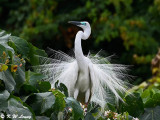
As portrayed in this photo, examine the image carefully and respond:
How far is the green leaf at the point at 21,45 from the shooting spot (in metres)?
3.09

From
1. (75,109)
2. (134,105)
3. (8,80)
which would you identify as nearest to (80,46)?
(134,105)

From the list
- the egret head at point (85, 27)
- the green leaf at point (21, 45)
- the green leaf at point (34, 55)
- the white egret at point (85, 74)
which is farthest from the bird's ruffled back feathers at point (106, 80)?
the green leaf at point (21, 45)

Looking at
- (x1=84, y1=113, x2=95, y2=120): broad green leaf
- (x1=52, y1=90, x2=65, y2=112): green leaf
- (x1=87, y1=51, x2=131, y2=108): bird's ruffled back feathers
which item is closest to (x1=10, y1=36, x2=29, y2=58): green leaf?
(x1=52, y1=90, x2=65, y2=112): green leaf

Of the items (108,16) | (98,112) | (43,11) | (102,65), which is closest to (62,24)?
(43,11)

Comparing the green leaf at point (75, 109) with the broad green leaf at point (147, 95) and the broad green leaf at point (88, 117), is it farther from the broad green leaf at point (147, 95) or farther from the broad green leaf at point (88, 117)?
the broad green leaf at point (147, 95)

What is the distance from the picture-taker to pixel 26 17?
1024 cm

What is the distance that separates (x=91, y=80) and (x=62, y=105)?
3.11 ft

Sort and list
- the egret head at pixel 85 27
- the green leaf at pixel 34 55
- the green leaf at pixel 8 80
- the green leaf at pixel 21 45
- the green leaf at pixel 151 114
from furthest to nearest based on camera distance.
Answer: the egret head at pixel 85 27
the green leaf at pixel 151 114
the green leaf at pixel 34 55
the green leaf at pixel 21 45
the green leaf at pixel 8 80

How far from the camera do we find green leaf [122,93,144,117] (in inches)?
133

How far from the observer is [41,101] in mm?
2842

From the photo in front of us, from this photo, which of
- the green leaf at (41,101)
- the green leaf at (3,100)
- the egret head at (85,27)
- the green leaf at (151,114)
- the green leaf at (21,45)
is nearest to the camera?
the green leaf at (3,100)

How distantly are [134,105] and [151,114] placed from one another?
0.17 metres

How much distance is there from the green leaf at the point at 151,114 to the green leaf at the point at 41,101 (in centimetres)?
100

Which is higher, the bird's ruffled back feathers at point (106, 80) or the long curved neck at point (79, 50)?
the long curved neck at point (79, 50)
